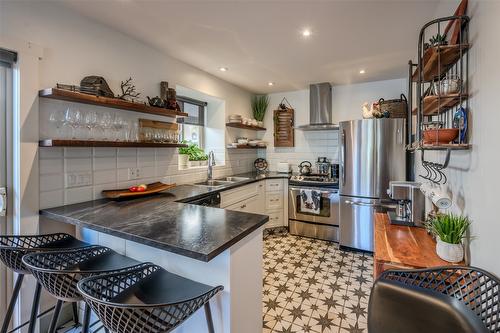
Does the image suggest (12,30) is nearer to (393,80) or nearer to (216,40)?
(216,40)

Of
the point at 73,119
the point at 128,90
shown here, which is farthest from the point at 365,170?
the point at 73,119

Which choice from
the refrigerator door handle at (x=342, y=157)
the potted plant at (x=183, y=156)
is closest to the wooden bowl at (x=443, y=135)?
the refrigerator door handle at (x=342, y=157)

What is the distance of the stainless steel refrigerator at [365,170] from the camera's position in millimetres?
2975

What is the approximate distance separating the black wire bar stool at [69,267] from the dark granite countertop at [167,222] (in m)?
0.17

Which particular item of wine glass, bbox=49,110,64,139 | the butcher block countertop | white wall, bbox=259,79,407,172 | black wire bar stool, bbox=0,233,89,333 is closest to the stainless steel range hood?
white wall, bbox=259,79,407,172

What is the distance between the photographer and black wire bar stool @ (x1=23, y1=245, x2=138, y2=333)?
3.46 feet

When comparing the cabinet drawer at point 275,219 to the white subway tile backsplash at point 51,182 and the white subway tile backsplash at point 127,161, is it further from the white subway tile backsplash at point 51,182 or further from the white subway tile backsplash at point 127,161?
the white subway tile backsplash at point 51,182

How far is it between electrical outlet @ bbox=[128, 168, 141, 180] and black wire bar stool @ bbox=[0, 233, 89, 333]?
0.77 m

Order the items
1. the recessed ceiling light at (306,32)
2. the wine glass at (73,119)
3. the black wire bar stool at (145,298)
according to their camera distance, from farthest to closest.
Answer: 1. the recessed ceiling light at (306,32)
2. the wine glass at (73,119)
3. the black wire bar stool at (145,298)

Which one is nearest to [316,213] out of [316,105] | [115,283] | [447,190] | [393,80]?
[316,105]

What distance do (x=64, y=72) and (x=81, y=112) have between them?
0.30 metres

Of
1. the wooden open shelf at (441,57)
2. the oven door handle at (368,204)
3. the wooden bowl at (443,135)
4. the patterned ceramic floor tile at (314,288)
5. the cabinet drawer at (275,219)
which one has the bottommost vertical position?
the patterned ceramic floor tile at (314,288)

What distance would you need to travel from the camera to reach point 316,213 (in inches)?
138

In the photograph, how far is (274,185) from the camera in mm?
3822
